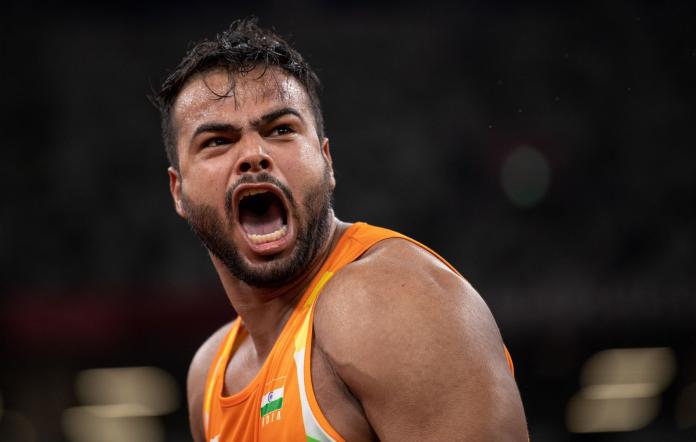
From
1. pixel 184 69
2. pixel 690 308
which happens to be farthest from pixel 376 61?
pixel 184 69

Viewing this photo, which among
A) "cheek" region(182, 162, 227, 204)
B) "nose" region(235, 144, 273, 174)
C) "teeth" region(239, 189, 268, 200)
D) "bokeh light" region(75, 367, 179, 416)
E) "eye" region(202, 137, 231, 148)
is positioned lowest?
"bokeh light" region(75, 367, 179, 416)

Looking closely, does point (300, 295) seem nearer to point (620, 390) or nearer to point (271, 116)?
point (271, 116)

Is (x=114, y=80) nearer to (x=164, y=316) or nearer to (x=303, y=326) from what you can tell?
(x=164, y=316)

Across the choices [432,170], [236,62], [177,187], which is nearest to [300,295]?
[177,187]

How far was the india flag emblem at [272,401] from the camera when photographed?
1.81 meters

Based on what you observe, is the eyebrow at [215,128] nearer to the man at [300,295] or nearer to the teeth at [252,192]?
the man at [300,295]

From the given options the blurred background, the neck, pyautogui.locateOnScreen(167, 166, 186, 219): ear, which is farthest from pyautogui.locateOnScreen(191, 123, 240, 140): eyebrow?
the blurred background

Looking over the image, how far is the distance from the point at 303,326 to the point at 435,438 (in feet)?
1.45

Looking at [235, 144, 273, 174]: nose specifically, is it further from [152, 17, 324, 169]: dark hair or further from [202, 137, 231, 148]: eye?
[152, 17, 324, 169]: dark hair

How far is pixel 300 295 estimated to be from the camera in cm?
213

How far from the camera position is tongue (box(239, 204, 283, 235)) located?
83.2 inches

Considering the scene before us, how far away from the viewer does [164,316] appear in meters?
7.17

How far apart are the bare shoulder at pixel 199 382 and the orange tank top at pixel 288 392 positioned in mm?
150

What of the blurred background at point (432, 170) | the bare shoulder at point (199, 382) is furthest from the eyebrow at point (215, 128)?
the blurred background at point (432, 170)
